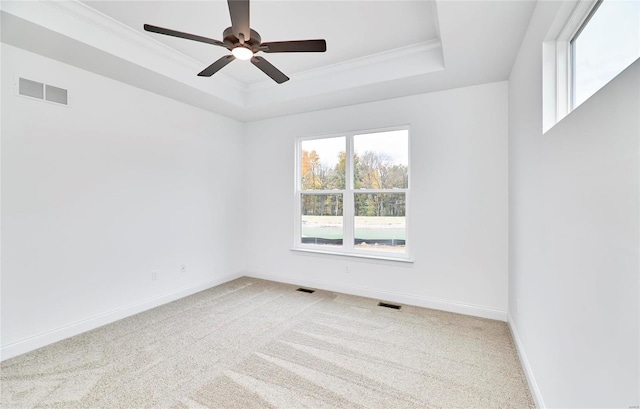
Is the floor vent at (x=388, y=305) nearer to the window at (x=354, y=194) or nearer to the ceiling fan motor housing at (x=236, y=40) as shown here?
the window at (x=354, y=194)

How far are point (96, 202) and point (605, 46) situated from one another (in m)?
4.00

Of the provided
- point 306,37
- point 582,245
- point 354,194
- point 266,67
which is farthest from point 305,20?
point 582,245

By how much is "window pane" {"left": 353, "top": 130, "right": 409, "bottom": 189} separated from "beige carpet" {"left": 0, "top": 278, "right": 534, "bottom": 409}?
1.64 metres

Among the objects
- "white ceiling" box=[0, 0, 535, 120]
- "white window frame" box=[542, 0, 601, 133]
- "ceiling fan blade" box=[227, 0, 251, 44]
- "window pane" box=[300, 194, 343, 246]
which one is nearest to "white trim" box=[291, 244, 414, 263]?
"window pane" box=[300, 194, 343, 246]

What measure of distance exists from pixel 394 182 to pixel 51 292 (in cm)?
382

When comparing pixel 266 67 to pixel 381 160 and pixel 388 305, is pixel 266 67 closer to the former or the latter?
pixel 381 160

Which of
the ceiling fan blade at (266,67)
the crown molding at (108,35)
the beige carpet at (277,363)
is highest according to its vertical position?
the crown molding at (108,35)

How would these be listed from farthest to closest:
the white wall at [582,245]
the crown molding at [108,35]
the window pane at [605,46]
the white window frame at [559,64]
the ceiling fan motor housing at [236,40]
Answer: the crown molding at [108,35], the ceiling fan motor housing at [236,40], the white window frame at [559,64], the window pane at [605,46], the white wall at [582,245]

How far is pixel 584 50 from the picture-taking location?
1.49 metres

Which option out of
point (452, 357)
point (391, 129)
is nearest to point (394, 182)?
point (391, 129)

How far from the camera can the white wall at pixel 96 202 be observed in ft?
8.07

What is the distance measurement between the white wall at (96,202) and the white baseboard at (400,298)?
1229mm

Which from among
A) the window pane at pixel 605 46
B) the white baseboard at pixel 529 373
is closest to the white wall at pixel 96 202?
the white baseboard at pixel 529 373

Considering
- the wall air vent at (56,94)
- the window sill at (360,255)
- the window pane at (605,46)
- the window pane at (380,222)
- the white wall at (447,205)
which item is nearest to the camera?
the window pane at (605,46)
